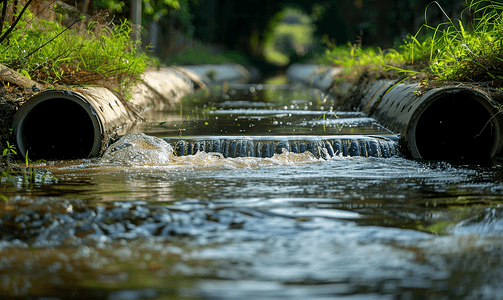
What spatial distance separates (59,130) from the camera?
557cm

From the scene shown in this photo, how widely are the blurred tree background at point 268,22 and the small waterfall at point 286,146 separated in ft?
30.2

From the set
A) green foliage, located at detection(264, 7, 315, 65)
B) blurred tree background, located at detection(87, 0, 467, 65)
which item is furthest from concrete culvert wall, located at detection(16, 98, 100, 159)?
green foliage, located at detection(264, 7, 315, 65)

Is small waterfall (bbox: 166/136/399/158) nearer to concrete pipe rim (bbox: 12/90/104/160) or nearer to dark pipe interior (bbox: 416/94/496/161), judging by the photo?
dark pipe interior (bbox: 416/94/496/161)

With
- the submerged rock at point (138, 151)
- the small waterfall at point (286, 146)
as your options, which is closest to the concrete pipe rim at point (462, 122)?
the small waterfall at point (286, 146)

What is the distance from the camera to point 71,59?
6.02 meters

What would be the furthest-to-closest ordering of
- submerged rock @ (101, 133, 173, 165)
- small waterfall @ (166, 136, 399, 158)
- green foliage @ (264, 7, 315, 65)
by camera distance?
green foliage @ (264, 7, 315, 65)
small waterfall @ (166, 136, 399, 158)
submerged rock @ (101, 133, 173, 165)

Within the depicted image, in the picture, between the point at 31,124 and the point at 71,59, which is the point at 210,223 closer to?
the point at 31,124

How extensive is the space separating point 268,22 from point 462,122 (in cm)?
2568

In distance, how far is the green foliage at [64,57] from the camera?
216 inches

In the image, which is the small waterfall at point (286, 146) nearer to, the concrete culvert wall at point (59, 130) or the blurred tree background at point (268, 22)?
the concrete culvert wall at point (59, 130)

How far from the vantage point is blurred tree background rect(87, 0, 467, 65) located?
16562 millimetres

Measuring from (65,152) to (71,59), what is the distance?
127 centimetres

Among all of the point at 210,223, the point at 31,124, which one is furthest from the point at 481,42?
the point at 31,124

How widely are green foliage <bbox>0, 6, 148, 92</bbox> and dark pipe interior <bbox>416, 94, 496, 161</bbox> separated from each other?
3436 millimetres
